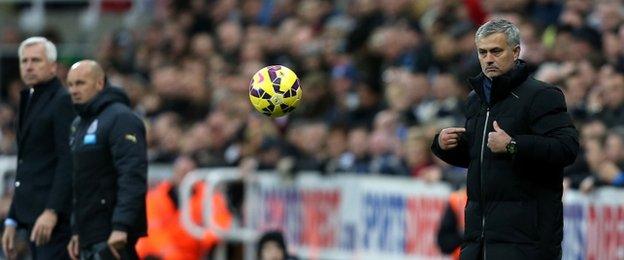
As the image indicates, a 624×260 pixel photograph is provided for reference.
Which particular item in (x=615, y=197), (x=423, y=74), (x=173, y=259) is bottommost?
(x=173, y=259)

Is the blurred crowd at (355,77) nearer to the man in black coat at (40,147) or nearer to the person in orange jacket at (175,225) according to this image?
the person in orange jacket at (175,225)

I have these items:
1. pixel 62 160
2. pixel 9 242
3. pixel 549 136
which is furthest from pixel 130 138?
pixel 549 136

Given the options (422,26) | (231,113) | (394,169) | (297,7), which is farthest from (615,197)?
(297,7)

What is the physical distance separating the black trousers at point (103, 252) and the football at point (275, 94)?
151 cm

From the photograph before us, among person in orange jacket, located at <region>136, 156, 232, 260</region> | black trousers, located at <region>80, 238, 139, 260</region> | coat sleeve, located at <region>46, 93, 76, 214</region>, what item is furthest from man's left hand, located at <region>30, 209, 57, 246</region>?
person in orange jacket, located at <region>136, 156, 232, 260</region>

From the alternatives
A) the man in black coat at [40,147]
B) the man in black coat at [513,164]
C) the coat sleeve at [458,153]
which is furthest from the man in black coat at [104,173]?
the man in black coat at [513,164]

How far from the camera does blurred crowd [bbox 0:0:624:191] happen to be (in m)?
13.1

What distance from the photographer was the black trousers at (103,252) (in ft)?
34.9

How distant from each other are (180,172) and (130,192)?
5.71 m

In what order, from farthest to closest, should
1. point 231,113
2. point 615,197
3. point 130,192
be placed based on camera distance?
1. point 231,113
2. point 615,197
3. point 130,192

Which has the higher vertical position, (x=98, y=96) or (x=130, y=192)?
(x=98, y=96)

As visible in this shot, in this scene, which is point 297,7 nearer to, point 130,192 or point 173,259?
point 173,259

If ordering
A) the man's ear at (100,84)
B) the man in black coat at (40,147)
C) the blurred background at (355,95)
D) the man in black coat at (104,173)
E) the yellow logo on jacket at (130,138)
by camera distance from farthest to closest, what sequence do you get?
the blurred background at (355,95), the man in black coat at (40,147), the man's ear at (100,84), the yellow logo on jacket at (130,138), the man in black coat at (104,173)

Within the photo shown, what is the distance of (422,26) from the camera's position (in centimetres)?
1666
